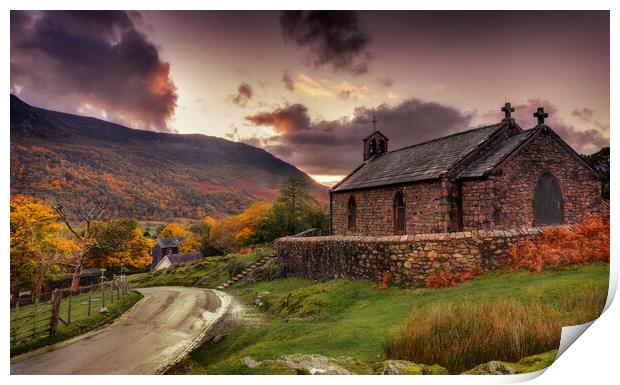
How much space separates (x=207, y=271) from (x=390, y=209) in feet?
40.2

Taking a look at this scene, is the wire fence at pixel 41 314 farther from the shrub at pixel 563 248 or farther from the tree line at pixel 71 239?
the shrub at pixel 563 248

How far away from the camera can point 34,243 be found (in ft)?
25.8

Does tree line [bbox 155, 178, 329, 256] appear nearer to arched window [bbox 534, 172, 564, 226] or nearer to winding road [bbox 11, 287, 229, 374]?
winding road [bbox 11, 287, 229, 374]

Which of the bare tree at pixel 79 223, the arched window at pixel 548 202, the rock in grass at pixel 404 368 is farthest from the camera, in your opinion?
the arched window at pixel 548 202

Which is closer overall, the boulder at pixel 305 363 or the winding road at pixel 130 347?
the boulder at pixel 305 363

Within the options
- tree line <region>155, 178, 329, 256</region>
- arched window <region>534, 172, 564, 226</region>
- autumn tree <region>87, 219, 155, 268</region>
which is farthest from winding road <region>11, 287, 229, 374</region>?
arched window <region>534, 172, 564, 226</region>

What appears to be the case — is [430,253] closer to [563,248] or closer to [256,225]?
[563,248]

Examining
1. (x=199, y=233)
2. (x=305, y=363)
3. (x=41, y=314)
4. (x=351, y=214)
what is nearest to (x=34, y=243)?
(x=41, y=314)

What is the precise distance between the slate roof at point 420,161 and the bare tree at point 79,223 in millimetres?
11004

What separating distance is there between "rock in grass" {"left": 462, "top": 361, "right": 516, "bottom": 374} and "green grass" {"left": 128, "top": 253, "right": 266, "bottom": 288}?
46.0ft

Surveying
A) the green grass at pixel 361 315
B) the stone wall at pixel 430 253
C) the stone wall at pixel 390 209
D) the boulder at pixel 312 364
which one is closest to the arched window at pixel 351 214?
the stone wall at pixel 390 209

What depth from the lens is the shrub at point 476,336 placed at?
644 centimetres

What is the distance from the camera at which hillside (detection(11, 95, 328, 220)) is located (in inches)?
333

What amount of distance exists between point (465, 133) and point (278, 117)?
9749 millimetres
